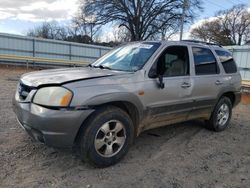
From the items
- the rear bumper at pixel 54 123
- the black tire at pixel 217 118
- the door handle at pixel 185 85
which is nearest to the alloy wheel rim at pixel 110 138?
the rear bumper at pixel 54 123

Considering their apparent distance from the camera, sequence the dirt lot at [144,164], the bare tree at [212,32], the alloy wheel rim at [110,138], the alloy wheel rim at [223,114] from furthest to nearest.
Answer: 1. the bare tree at [212,32]
2. the alloy wheel rim at [223,114]
3. the alloy wheel rim at [110,138]
4. the dirt lot at [144,164]

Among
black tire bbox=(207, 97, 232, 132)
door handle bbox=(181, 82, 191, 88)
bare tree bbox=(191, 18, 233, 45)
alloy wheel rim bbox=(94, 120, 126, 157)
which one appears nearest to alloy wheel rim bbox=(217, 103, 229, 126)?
black tire bbox=(207, 97, 232, 132)

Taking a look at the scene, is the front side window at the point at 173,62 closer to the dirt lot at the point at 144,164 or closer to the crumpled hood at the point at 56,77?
the crumpled hood at the point at 56,77

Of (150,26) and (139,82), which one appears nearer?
(139,82)

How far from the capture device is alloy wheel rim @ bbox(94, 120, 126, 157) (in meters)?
3.66

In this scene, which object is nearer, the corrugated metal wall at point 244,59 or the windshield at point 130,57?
the windshield at point 130,57

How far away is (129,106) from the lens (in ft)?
13.1

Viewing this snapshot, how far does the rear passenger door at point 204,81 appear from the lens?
5.04 metres

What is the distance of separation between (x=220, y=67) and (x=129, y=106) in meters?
2.67

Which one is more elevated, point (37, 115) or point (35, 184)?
point (37, 115)

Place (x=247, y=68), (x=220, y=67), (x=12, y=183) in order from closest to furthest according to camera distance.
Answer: (x=12, y=183) → (x=220, y=67) → (x=247, y=68)

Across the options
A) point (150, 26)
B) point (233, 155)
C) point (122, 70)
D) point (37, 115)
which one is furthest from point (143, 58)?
point (150, 26)

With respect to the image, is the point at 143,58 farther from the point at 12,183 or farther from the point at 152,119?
the point at 12,183

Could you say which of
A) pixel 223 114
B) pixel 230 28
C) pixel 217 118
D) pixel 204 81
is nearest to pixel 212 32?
pixel 230 28
